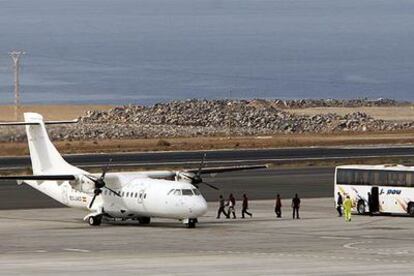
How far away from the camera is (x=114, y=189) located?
73062 millimetres

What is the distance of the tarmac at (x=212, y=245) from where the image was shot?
52.1 metres

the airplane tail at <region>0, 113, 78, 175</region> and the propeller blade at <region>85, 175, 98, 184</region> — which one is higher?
the airplane tail at <region>0, 113, 78, 175</region>

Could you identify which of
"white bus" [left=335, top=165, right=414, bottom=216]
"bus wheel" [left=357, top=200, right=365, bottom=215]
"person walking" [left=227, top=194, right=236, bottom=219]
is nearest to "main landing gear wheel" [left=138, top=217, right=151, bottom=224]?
"person walking" [left=227, top=194, right=236, bottom=219]

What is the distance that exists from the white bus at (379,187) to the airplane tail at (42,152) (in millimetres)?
15430

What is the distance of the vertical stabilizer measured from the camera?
76.6 meters

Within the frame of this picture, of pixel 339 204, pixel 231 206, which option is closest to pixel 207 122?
pixel 339 204

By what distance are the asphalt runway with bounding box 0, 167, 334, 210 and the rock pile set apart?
5814cm

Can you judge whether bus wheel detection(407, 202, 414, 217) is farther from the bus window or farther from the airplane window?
the airplane window

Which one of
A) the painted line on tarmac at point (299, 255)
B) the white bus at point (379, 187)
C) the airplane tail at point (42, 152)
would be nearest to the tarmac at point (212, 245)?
the painted line on tarmac at point (299, 255)

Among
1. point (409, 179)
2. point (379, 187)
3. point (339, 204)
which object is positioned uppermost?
point (409, 179)

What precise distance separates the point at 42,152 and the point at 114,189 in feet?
20.1

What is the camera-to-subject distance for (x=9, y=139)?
127 m

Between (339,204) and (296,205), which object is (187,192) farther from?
(339,204)

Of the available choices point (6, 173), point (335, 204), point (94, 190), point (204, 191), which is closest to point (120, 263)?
point (94, 190)
